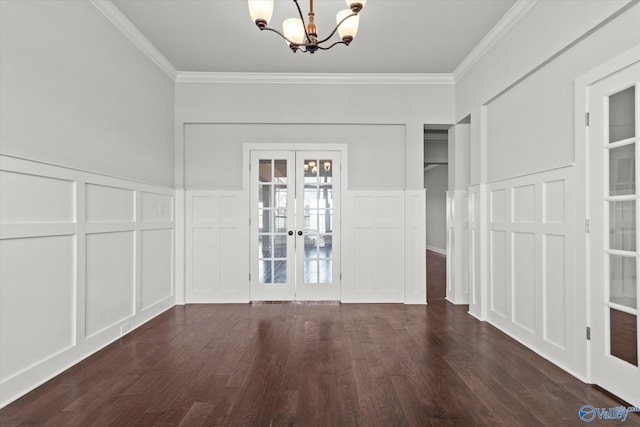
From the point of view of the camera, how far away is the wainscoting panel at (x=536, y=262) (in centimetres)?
259

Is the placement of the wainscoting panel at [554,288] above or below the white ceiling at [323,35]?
below

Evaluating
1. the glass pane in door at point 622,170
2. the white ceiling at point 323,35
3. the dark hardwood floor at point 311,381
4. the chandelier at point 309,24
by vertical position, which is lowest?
the dark hardwood floor at point 311,381

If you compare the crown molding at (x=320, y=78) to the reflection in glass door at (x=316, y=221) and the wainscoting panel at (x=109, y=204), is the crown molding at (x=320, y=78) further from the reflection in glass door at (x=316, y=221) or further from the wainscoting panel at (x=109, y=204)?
the wainscoting panel at (x=109, y=204)

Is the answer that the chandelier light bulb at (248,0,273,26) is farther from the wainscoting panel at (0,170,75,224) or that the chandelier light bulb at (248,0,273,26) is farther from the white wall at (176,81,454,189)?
the white wall at (176,81,454,189)

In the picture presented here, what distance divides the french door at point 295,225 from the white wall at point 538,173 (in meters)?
1.83

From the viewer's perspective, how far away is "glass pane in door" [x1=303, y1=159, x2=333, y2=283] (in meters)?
4.71

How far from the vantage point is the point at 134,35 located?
3502 millimetres

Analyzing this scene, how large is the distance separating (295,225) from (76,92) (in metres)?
2.81

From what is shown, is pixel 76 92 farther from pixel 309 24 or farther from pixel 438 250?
pixel 438 250

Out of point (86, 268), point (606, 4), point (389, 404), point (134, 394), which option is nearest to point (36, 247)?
point (86, 268)

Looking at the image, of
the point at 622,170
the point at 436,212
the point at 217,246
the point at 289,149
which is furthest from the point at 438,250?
the point at 622,170

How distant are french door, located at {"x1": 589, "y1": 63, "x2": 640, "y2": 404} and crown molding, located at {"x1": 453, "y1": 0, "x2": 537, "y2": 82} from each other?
3.86ft

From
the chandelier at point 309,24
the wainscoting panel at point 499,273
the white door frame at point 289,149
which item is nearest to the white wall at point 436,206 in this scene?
the white door frame at point 289,149

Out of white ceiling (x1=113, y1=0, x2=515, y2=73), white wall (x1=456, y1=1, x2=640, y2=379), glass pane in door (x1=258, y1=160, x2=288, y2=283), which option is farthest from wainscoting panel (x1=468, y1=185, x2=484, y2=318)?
glass pane in door (x1=258, y1=160, x2=288, y2=283)
